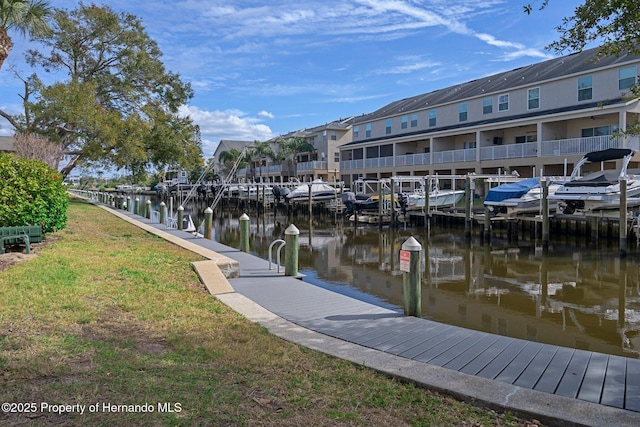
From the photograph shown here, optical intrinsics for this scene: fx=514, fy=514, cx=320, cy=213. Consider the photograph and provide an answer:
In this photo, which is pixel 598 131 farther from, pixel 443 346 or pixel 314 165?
pixel 314 165

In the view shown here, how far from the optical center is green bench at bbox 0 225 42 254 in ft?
38.2

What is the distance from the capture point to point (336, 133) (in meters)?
60.6

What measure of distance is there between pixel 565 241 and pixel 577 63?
14180 millimetres

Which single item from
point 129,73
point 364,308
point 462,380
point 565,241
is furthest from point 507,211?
point 129,73

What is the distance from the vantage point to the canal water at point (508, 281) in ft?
32.2

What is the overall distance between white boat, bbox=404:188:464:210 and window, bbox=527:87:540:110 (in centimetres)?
799

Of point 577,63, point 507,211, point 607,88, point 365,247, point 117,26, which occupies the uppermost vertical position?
point 117,26

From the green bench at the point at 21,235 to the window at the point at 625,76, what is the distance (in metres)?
27.7

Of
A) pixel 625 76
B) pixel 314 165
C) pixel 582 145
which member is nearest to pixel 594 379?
pixel 582 145

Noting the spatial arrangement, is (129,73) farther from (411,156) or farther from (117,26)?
(411,156)

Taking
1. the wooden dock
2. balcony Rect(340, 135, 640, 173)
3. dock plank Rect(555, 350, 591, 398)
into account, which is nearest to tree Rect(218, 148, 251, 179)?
balcony Rect(340, 135, 640, 173)

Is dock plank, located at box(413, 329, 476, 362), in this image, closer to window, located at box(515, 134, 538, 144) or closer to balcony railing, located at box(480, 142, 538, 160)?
balcony railing, located at box(480, 142, 538, 160)

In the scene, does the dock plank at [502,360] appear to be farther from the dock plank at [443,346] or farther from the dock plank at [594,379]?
the dock plank at [594,379]

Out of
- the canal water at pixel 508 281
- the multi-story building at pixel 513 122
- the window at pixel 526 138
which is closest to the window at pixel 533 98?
the multi-story building at pixel 513 122
